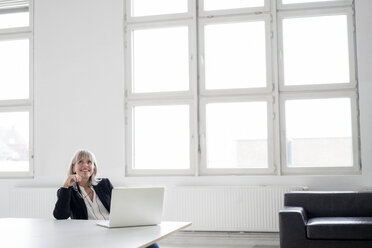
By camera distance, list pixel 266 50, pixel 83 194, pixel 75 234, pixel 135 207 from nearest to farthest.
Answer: pixel 75 234 → pixel 135 207 → pixel 83 194 → pixel 266 50

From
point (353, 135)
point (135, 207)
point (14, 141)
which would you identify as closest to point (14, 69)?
point (14, 141)

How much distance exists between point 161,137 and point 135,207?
332 centimetres

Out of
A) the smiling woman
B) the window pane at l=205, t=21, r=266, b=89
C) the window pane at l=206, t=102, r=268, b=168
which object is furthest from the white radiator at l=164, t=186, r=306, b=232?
the smiling woman

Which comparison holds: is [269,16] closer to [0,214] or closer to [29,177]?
Answer: [29,177]

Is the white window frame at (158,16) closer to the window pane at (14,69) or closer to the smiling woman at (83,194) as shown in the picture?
the window pane at (14,69)

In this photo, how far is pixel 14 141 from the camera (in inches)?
258

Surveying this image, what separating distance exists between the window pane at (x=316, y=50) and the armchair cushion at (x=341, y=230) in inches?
74.0

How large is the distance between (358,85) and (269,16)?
1271mm

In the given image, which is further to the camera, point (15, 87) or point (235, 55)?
point (15, 87)

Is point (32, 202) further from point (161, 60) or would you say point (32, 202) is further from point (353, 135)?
point (353, 135)

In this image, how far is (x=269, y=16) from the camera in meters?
5.81

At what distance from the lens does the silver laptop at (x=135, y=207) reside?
2777mm

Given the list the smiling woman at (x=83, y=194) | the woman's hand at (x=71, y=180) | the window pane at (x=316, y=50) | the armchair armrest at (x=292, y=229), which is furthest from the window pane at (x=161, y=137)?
the woman's hand at (x=71, y=180)

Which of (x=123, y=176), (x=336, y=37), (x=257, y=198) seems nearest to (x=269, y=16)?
(x=336, y=37)
